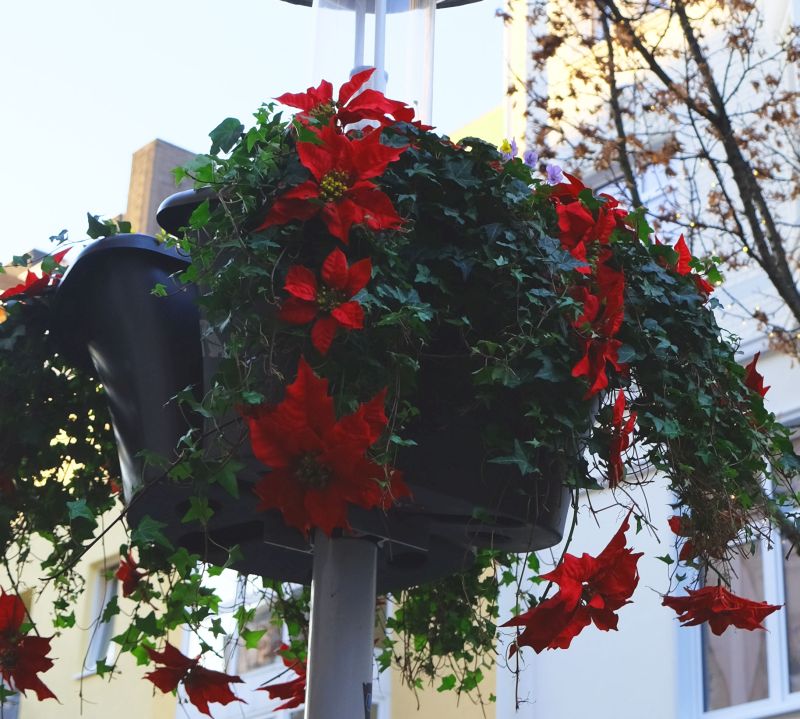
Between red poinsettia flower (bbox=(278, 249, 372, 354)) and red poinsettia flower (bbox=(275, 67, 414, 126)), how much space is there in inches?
9.1

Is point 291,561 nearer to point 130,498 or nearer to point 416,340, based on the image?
point 130,498

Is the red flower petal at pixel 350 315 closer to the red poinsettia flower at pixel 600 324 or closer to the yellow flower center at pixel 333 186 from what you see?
the yellow flower center at pixel 333 186

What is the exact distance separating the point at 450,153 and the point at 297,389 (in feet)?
1.43

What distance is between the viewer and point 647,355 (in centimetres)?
153

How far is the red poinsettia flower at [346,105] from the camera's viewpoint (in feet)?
4.91

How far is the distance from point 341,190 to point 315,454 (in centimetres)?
31

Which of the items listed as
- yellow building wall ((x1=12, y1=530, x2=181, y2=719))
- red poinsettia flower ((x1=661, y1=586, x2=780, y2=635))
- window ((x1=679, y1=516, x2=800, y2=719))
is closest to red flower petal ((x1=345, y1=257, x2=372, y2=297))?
red poinsettia flower ((x1=661, y1=586, x2=780, y2=635))

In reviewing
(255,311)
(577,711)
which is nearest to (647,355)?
(255,311)

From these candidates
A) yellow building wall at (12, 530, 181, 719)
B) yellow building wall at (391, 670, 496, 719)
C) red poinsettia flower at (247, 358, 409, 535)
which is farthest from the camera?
yellow building wall at (12, 530, 181, 719)

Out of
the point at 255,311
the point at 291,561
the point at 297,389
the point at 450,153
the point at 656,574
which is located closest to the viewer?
the point at 297,389

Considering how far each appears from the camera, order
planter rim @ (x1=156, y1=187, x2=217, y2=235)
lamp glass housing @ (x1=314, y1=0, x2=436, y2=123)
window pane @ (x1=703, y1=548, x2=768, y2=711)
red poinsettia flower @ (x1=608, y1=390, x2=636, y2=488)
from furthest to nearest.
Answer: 1. window pane @ (x1=703, y1=548, x2=768, y2=711)
2. lamp glass housing @ (x1=314, y1=0, x2=436, y2=123)
3. planter rim @ (x1=156, y1=187, x2=217, y2=235)
4. red poinsettia flower @ (x1=608, y1=390, x2=636, y2=488)

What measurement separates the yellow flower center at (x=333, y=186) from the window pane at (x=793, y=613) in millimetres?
4819

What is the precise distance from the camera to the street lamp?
6.44ft

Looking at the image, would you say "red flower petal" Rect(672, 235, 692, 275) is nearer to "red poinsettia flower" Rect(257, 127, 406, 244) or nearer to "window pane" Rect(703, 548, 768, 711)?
"red poinsettia flower" Rect(257, 127, 406, 244)
